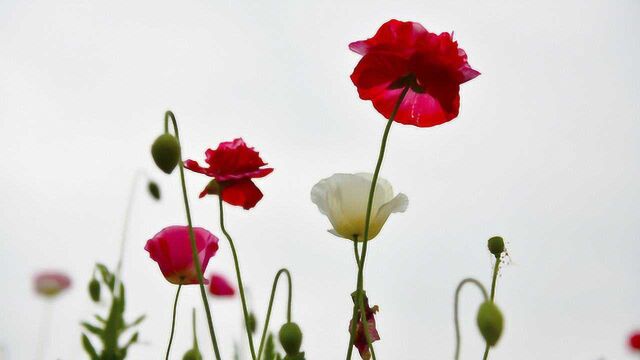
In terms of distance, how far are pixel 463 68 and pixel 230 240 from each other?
20.2 inches

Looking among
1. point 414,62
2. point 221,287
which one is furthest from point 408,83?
point 221,287

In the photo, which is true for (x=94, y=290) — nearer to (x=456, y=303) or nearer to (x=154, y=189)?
(x=154, y=189)

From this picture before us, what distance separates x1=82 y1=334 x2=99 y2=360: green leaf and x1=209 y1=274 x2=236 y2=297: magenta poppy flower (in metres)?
A: 1.56

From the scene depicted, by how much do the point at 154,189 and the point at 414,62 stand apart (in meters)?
0.56

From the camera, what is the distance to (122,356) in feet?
3.30

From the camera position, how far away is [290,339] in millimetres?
1174

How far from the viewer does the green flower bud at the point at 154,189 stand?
142cm

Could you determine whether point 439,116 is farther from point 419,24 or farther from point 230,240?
point 230,240

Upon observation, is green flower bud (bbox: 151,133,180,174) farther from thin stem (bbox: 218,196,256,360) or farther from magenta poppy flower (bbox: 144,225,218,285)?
magenta poppy flower (bbox: 144,225,218,285)

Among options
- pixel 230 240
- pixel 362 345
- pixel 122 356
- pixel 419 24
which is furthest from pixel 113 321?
pixel 419 24

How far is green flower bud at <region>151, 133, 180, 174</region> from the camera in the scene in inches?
44.9

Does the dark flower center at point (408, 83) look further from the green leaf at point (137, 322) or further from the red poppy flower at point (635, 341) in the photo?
the red poppy flower at point (635, 341)

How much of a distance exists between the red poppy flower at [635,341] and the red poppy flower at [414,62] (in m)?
2.98

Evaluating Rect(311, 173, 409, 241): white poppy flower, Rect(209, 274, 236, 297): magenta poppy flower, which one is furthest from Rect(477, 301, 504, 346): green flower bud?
Rect(209, 274, 236, 297): magenta poppy flower
